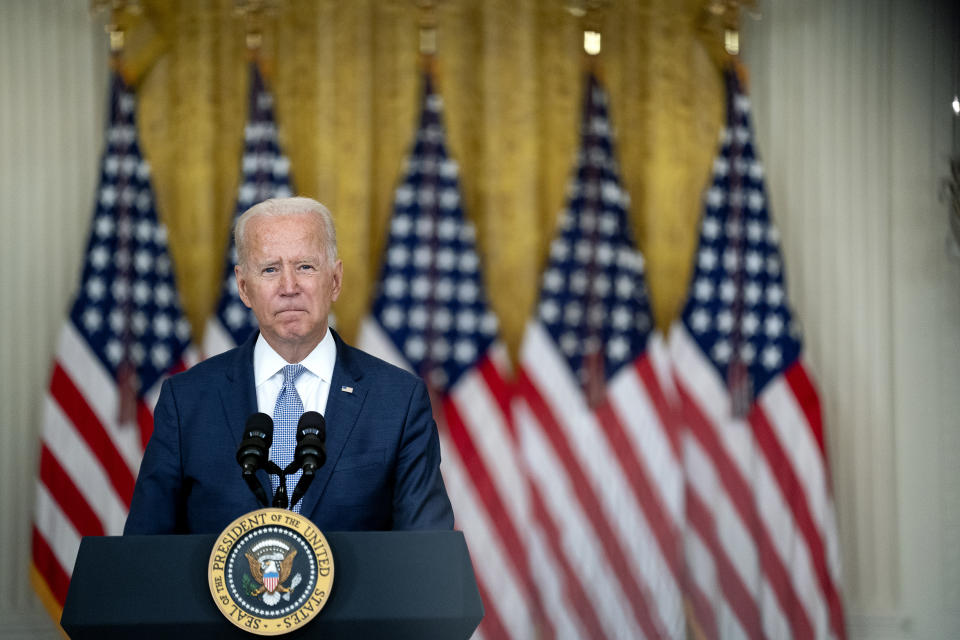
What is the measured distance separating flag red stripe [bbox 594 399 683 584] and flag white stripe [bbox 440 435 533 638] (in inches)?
24.3

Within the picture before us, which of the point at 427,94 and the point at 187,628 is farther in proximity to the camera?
the point at 427,94

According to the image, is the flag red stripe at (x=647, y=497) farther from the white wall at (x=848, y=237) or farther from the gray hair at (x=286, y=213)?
the gray hair at (x=286, y=213)

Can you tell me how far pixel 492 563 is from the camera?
4.36 metres

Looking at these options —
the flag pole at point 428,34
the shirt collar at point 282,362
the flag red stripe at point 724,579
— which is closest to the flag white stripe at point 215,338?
the flag pole at point 428,34

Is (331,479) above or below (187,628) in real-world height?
above

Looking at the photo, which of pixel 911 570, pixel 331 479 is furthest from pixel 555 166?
pixel 331 479

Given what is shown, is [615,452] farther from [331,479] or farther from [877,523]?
[331,479]

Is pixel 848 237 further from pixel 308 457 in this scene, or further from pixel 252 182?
pixel 308 457

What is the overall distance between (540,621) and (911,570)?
1.66 m

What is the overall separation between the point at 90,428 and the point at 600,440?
215 centimetres

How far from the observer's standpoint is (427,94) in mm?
4484

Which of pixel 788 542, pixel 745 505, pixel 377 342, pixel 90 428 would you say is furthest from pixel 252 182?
pixel 788 542

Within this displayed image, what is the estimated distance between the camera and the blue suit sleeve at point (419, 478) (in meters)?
2.03

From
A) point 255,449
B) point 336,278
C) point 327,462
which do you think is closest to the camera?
point 255,449
